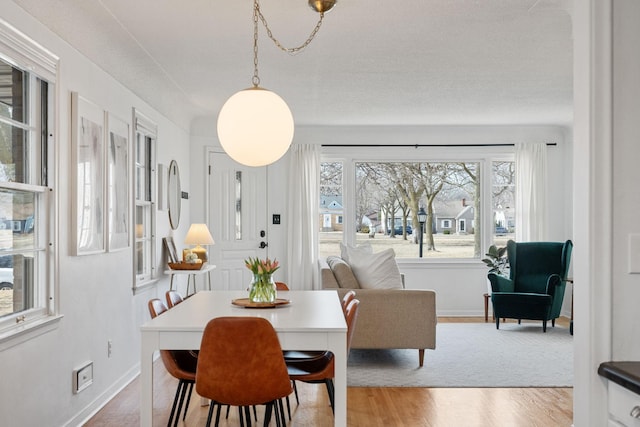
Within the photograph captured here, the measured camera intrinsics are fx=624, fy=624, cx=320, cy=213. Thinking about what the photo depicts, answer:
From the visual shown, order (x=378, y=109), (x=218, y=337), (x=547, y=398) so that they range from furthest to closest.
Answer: (x=378, y=109) < (x=547, y=398) < (x=218, y=337)

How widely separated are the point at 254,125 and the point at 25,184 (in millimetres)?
1180

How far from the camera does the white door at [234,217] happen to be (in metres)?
7.78

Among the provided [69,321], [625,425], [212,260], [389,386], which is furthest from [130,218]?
[625,425]

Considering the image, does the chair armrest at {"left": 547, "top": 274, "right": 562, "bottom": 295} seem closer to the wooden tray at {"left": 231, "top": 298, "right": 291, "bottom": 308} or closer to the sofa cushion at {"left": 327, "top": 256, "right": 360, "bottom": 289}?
the sofa cushion at {"left": 327, "top": 256, "right": 360, "bottom": 289}

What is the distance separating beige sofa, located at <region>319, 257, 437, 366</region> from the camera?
520 cm

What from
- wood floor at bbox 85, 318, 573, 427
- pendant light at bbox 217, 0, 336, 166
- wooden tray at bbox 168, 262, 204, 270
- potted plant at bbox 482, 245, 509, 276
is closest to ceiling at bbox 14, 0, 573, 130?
pendant light at bbox 217, 0, 336, 166

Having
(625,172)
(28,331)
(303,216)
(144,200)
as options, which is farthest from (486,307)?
(625,172)

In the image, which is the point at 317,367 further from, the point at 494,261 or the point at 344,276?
the point at 494,261

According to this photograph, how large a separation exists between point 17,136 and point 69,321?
114 cm

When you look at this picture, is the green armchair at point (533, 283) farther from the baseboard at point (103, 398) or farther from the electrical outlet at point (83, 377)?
the electrical outlet at point (83, 377)

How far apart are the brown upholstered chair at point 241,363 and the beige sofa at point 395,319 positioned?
2.48 m

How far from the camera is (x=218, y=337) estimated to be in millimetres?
2697

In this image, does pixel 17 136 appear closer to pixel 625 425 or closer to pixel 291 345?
pixel 291 345

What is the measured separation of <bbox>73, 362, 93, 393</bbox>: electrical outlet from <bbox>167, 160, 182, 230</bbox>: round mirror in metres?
2.54
